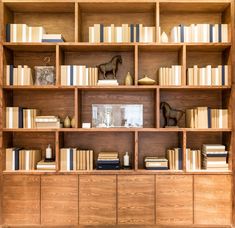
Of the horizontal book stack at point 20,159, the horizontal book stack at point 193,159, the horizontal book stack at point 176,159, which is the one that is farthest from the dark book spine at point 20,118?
the horizontal book stack at point 193,159

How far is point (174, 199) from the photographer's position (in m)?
3.08

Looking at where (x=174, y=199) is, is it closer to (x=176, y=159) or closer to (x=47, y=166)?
(x=176, y=159)

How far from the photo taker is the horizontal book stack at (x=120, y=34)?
10.4ft

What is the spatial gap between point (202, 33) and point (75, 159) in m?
2.14

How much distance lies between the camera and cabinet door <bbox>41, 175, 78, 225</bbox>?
3.07m

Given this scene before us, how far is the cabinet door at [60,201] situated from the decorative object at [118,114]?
81cm

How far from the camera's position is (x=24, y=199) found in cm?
308

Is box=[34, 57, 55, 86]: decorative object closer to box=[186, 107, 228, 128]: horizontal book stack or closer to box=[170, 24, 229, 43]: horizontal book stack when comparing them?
box=[170, 24, 229, 43]: horizontal book stack

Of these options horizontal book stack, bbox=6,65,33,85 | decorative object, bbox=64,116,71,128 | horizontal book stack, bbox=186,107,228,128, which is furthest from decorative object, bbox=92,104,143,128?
horizontal book stack, bbox=6,65,33,85

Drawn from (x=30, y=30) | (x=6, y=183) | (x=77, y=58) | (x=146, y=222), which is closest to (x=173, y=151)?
(x=146, y=222)

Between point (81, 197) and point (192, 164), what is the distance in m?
1.38

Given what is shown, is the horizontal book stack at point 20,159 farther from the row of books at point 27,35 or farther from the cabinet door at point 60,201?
the row of books at point 27,35

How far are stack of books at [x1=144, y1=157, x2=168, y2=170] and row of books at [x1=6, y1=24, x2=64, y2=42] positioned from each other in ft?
5.90

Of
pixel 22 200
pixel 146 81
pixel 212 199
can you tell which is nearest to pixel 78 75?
pixel 146 81
